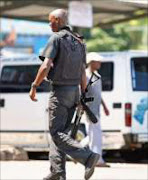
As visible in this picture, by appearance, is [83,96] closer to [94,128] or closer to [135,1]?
[94,128]

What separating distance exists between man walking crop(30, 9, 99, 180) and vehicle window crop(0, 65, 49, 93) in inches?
207

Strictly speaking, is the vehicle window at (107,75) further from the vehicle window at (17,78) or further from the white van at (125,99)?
the vehicle window at (17,78)

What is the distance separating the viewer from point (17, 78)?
41.4 ft

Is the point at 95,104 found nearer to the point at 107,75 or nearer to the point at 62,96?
the point at 107,75

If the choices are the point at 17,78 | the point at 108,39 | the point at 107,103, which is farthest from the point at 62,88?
the point at 108,39

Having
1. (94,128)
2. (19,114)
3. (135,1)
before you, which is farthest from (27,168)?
(135,1)

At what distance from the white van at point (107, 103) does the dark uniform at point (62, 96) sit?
454 cm

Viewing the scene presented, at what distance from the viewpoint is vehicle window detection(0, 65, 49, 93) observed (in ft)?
40.8

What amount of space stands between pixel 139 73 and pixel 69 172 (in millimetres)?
3058

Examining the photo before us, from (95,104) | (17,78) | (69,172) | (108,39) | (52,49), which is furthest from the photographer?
(108,39)

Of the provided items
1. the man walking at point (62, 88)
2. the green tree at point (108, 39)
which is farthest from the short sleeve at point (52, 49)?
the green tree at point (108, 39)

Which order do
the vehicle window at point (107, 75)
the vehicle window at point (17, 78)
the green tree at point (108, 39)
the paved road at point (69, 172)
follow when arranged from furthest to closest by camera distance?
the green tree at point (108, 39) → the vehicle window at point (17, 78) → the vehicle window at point (107, 75) → the paved road at point (69, 172)

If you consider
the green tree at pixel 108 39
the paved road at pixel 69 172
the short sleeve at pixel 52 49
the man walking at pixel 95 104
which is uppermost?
the short sleeve at pixel 52 49

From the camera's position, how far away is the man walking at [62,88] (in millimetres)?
6973
